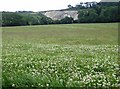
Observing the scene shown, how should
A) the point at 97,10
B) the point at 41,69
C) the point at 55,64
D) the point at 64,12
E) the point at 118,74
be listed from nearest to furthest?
the point at 118,74 < the point at 41,69 < the point at 55,64 < the point at 64,12 < the point at 97,10

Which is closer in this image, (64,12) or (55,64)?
(55,64)

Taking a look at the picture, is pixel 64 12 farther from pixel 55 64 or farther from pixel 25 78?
pixel 25 78

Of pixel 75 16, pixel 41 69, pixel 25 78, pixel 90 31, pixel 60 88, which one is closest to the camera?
pixel 60 88

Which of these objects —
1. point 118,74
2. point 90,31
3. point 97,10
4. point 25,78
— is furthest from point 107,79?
point 90,31

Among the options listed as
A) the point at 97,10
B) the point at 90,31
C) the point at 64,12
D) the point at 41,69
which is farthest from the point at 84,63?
the point at 90,31

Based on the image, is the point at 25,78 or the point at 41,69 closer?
the point at 25,78

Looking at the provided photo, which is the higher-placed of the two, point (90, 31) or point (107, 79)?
point (107, 79)

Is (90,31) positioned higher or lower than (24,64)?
lower

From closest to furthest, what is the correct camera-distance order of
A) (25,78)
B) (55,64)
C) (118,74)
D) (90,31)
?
(25,78)
(118,74)
(55,64)
(90,31)

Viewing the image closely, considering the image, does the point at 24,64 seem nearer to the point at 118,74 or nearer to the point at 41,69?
the point at 41,69

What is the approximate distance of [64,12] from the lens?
19.5m

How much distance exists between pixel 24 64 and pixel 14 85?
325 centimetres

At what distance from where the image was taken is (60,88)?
7.43m

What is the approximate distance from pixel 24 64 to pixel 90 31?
3269 centimetres
